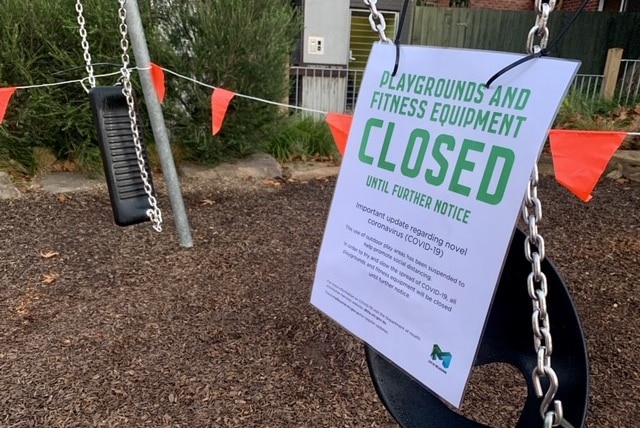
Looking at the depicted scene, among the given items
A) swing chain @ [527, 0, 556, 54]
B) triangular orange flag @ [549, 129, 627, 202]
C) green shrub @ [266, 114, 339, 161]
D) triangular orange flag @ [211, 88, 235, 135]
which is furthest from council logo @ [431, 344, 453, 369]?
green shrub @ [266, 114, 339, 161]

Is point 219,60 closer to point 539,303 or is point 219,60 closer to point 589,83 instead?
point 539,303

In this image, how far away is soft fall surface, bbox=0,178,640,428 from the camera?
7.96ft

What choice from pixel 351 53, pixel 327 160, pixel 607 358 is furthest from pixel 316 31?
pixel 607 358

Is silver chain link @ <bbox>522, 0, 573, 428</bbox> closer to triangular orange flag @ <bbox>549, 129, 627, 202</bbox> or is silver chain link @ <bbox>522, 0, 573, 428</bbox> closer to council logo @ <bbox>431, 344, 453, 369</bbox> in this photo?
council logo @ <bbox>431, 344, 453, 369</bbox>

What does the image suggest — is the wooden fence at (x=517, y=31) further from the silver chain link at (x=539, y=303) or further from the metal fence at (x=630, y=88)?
the silver chain link at (x=539, y=303)

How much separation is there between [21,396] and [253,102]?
150 inches

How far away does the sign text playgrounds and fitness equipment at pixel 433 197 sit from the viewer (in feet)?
3.56

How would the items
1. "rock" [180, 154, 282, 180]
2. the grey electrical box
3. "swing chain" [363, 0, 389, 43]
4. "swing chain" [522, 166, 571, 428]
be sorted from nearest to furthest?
"swing chain" [522, 166, 571, 428]
"swing chain" [363, 0, 389, 43]
"rock" [180, 154, 282, 180]
the grey electrical box

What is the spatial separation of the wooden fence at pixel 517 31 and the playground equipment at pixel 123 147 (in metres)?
8.43

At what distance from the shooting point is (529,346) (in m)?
1.26

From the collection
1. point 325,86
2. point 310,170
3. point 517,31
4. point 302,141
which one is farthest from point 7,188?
point 517,31

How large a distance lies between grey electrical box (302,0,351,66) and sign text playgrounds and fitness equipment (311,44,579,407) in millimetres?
7264

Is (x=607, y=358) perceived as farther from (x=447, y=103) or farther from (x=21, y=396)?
(x=21, y=396)

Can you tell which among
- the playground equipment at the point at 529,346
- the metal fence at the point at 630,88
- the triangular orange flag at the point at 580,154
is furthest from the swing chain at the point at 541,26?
the metal fence at the point at 630,88
